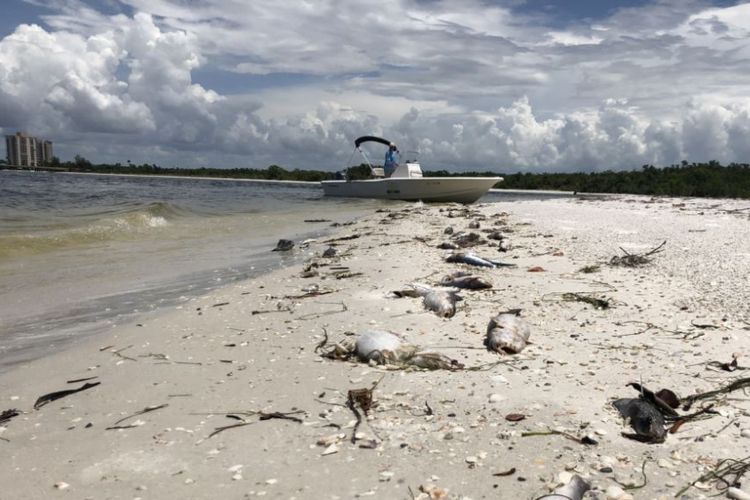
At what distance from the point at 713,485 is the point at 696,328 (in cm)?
256

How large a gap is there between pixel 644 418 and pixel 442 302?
2.68 metres

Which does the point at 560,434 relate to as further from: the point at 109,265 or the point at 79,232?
the point at 79,232

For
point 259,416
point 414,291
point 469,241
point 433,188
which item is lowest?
point 259,416

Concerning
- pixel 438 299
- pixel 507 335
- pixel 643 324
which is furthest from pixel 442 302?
pixel 643 324

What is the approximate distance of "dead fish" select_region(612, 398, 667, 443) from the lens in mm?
2873

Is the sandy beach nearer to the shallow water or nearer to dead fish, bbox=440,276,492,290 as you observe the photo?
dead fish, bbox=440,276,492,290

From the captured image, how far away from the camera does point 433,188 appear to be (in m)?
30.4

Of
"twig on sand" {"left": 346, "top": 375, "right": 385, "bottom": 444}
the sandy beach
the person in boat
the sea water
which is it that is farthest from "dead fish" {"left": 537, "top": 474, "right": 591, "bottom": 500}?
the person in boat

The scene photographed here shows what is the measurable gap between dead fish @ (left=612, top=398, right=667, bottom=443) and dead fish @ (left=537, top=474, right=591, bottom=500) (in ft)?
1.98

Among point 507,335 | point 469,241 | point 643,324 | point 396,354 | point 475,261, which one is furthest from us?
point 469,241

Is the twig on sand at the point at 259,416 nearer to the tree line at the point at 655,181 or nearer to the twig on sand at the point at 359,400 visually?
the twig on sand at the point at 359,400

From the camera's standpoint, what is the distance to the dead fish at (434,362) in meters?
3.98

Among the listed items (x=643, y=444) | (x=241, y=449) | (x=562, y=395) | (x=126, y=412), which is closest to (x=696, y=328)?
(x=562, y=395)

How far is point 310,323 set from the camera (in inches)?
213
